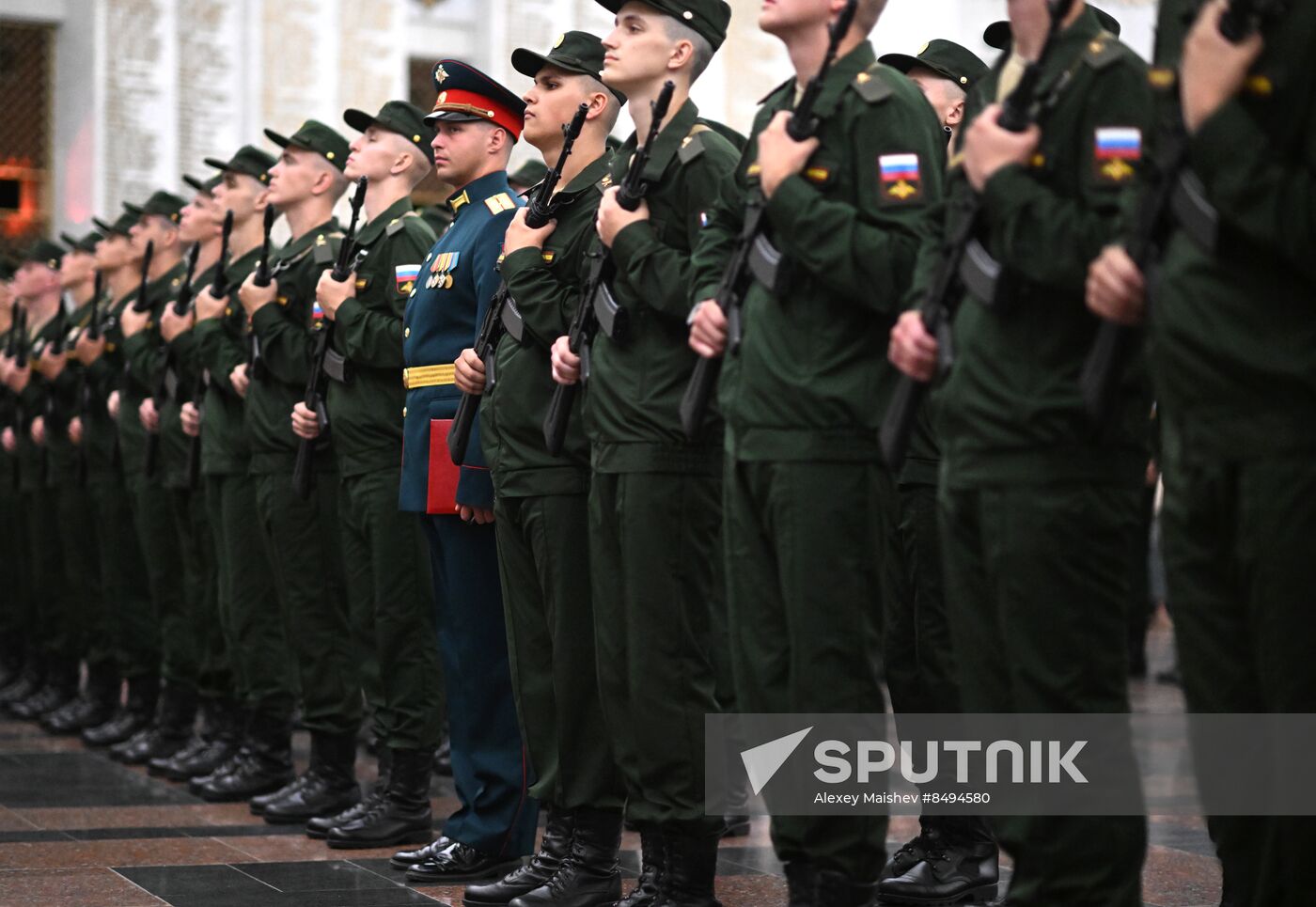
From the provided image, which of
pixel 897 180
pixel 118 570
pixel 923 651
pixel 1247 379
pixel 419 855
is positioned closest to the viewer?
pixel 1247 379

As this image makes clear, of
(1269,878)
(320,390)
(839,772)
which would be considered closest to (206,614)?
(320,390)

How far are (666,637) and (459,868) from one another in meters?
1.22

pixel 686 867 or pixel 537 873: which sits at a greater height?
pixel 686 867

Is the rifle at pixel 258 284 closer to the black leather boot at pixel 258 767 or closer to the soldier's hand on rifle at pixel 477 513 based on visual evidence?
the black leather boot at pixel 258 767

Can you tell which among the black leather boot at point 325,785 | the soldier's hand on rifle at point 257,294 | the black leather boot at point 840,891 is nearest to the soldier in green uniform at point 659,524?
the black leather boot at point 840,891

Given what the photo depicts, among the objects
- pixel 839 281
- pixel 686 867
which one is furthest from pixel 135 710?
pixel 839 281

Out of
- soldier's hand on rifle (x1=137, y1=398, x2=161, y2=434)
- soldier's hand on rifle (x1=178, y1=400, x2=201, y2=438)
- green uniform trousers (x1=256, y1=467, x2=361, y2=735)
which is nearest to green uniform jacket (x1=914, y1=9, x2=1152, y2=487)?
green uniform trousers (x1=256, y1=467, x2=361, y2=735)

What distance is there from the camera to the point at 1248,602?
2947 mm

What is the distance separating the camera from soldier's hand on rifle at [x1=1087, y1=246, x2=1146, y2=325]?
10.0 feet

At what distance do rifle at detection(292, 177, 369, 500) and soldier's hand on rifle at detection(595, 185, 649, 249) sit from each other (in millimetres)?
1919

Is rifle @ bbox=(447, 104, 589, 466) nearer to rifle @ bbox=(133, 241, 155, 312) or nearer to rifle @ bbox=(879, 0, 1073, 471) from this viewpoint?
rifle @ bbox=(879, 0, 1073, 471)

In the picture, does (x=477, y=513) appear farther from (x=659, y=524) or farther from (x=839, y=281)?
(x=839, y=281)

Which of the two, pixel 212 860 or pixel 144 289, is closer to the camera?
pixel 212 860

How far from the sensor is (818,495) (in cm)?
388
